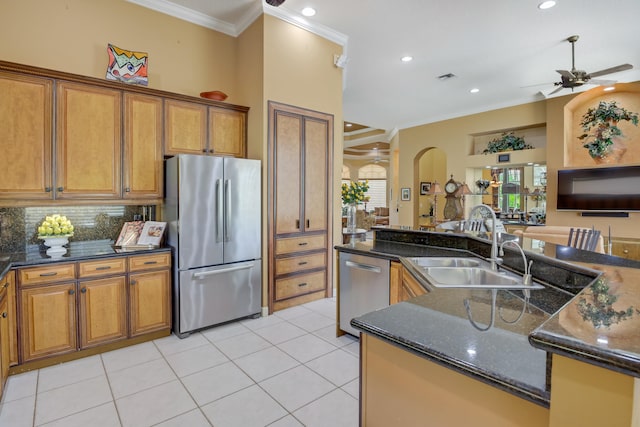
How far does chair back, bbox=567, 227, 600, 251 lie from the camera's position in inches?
129

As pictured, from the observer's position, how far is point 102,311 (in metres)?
2.75

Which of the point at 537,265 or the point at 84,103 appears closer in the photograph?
the point at 537,265

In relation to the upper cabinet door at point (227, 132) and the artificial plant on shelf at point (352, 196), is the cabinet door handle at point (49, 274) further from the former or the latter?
the artificial plant on shelf at point (352, 196)

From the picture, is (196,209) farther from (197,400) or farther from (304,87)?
(304,87)

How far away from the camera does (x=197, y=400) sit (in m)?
2.15

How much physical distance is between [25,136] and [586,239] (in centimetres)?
525

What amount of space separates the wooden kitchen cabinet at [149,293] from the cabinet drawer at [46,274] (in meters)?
0.43

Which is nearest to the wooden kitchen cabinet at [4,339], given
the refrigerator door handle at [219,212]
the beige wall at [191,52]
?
the refrigerator door handle at [219,212]

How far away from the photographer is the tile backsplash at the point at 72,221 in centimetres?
279

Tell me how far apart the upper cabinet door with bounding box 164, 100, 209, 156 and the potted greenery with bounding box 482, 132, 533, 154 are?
5.87 meters

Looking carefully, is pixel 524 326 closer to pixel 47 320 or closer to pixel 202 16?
pixel 47 320

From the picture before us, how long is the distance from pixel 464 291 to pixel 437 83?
4.92m

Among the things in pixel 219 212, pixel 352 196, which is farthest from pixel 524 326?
pixel 352 196

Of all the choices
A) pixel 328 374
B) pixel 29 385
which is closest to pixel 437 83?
pixel 328 374
